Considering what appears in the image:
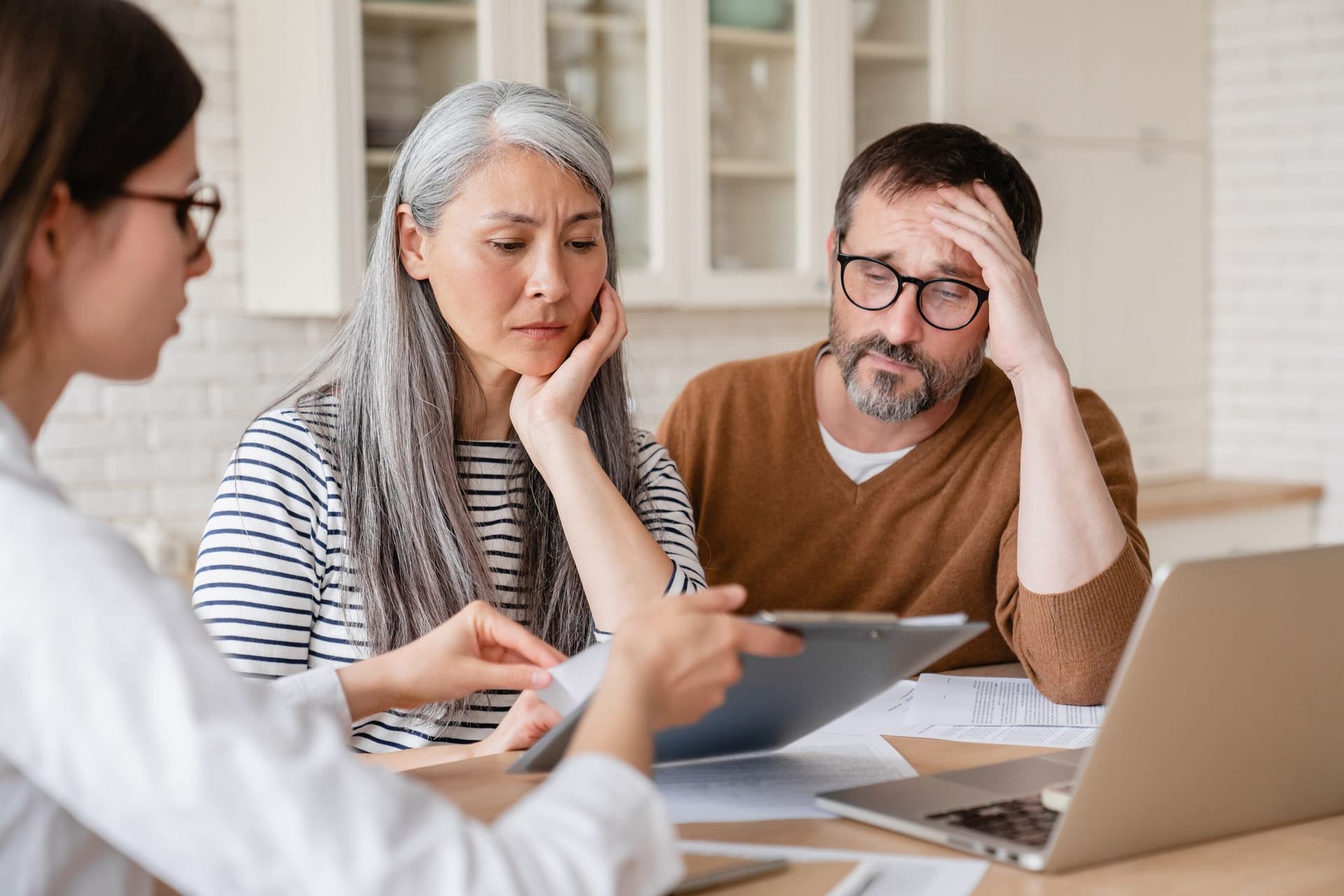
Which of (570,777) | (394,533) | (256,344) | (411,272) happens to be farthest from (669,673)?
(256,344)

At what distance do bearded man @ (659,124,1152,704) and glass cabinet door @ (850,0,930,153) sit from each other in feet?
5.87

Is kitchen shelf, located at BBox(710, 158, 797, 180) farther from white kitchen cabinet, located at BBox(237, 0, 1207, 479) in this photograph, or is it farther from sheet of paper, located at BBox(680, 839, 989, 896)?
sheet of paper, located at BBox(680, 839, 989, 896)

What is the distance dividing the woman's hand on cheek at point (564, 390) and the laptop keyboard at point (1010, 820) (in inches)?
28.7

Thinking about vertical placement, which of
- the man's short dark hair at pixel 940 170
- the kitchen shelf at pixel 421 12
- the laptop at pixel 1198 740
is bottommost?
the laptop at pixel 1198 740

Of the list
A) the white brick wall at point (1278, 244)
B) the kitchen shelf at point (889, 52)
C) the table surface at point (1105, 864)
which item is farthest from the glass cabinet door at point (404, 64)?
the white brick wall at point (1278, 244)

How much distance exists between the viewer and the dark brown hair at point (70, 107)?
86 cm

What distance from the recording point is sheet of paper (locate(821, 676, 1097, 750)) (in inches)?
56.6

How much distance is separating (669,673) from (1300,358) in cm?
408

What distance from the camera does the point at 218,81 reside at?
3133 mm

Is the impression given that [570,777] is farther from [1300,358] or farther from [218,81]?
[1300,358]

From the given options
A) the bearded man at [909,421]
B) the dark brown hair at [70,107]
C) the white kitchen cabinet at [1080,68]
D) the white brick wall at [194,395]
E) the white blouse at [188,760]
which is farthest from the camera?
the white kitchen cabinet at [1080,68]

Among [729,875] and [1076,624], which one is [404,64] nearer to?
[1076,624]

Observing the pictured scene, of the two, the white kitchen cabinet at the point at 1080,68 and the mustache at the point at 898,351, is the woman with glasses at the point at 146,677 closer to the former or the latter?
the mustache at the point at 898,351

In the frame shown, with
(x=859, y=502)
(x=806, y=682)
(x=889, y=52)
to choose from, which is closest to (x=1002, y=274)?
(x=859, y=502)
